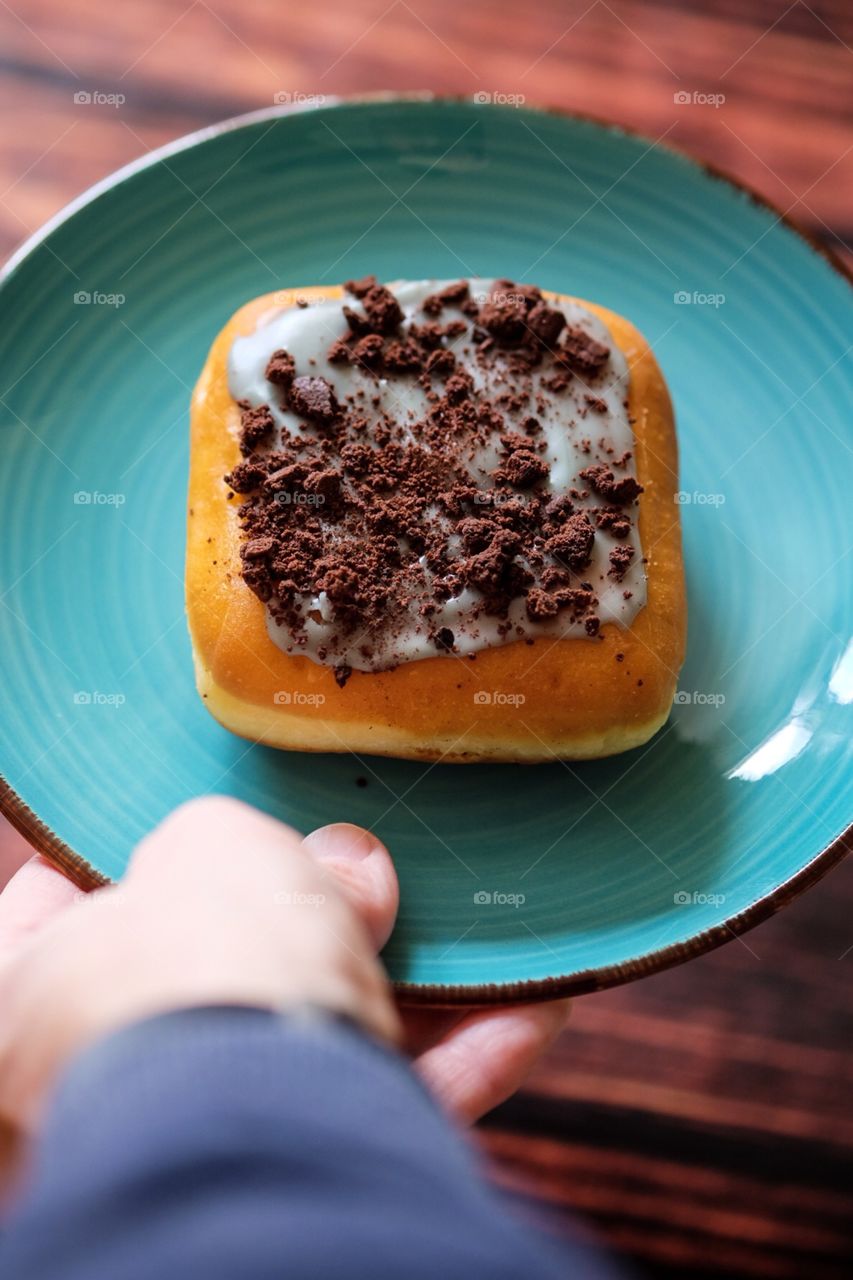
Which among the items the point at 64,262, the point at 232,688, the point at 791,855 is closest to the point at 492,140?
the point at 64,262

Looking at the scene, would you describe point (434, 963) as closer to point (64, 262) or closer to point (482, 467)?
point (482, 467)

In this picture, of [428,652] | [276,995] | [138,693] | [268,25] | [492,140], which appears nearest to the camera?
[276,995]
